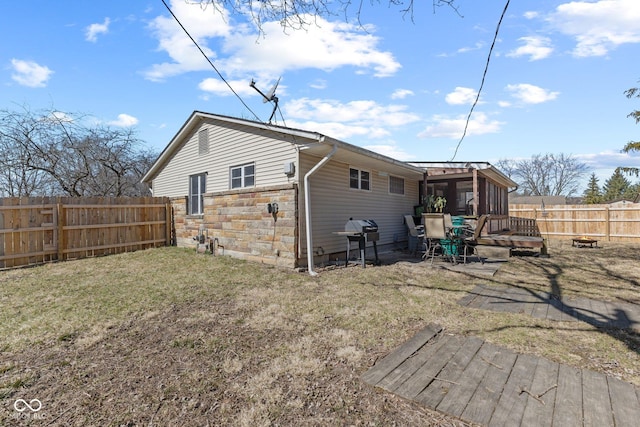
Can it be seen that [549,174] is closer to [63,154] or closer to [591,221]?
[591,221]

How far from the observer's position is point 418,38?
495 cm

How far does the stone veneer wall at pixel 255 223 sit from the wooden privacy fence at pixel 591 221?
46.2 feet

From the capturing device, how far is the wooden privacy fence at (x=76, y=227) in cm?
782

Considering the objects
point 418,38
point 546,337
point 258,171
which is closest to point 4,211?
point 258,171

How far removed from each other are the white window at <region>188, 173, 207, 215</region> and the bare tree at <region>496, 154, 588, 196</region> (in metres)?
44.5

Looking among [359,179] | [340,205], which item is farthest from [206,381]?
[359,179]

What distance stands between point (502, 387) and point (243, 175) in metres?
7.88

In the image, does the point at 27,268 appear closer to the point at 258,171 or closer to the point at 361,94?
the point at 258,171

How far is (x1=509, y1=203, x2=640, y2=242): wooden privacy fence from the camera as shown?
13203 mm

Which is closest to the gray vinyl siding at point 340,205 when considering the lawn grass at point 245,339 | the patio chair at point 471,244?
the lawn grass at point 245,339

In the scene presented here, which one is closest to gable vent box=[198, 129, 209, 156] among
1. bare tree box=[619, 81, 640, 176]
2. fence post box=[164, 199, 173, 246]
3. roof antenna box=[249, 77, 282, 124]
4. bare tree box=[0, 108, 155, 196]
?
roof antenna box=[249, 77, 282, 124]

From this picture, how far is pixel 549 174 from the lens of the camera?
4353 centimetres

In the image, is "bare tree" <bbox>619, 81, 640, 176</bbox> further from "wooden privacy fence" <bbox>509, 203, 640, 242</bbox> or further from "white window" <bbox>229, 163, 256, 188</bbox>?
"white window" <bbox>229, 163, 256, 188</bbox>

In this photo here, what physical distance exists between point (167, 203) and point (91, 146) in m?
7.99
